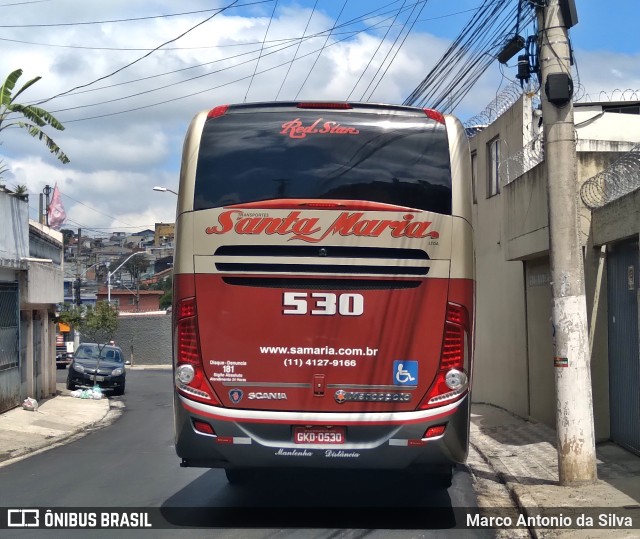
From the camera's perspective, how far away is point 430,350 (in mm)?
6707

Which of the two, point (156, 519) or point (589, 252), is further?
point (589, 252)

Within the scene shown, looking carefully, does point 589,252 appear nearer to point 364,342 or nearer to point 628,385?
point 628,385

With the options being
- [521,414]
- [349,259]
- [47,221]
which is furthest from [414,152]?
[47,221]

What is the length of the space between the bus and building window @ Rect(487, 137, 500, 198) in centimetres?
1122

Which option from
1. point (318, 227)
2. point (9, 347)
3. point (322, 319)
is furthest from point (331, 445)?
point (9, 347)

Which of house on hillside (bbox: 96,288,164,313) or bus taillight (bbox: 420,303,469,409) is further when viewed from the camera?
house on hillside (bbox: 96,288,164,313)

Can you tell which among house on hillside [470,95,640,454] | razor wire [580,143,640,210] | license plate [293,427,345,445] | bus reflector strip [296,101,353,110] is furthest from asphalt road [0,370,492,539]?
razor wire [580,143,640,210]

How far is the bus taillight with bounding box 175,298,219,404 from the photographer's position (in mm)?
6707

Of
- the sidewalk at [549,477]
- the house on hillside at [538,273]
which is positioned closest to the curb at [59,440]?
the sidewalk at [549,477]

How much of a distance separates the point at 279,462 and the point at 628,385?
5.47m

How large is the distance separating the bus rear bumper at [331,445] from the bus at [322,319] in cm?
1

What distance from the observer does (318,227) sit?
21.9ft

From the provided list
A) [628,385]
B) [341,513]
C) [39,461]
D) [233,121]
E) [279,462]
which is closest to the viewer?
[279,462]

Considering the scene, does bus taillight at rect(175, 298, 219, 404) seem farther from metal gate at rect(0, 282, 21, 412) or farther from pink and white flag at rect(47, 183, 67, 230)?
pink and white flag at rect(47, 183, 67, 230)
